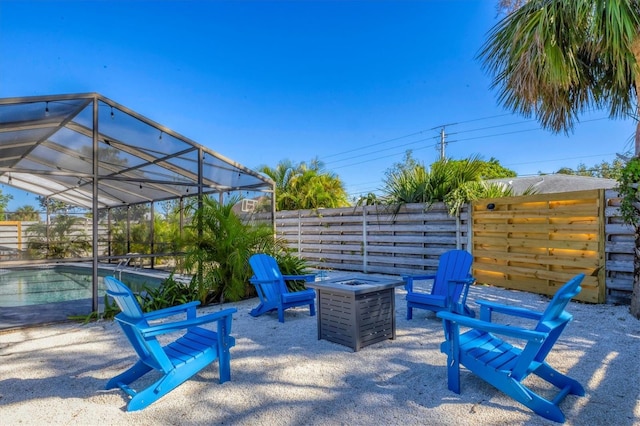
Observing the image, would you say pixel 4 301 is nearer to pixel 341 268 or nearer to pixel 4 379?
pixel 4 379

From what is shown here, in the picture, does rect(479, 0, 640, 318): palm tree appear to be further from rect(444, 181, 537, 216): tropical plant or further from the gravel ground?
the gravel ground

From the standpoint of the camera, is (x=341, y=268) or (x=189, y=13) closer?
(x=189, y=13)

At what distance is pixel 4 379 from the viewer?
2846 mm

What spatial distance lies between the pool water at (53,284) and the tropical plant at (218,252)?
0.90 m

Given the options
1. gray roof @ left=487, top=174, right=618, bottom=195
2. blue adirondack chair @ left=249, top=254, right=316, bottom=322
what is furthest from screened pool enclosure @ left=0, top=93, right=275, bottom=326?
gray roof @ left=487, top=174, right=618, bottom=195

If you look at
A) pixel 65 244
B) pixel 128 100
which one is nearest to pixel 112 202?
pixel 65 244

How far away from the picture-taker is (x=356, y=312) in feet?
11.1

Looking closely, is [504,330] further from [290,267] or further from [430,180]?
[430,180]

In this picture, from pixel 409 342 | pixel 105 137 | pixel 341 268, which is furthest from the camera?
pixel 341 268

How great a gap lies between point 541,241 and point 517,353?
3.96 meters

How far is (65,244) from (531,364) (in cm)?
844

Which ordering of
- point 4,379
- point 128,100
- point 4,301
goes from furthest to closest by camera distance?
point 128,100 → point 4,301 → point 4,379

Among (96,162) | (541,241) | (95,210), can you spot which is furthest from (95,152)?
(541,241)

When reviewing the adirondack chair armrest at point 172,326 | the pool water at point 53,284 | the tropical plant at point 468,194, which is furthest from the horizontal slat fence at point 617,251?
the pool water at point 53,284
